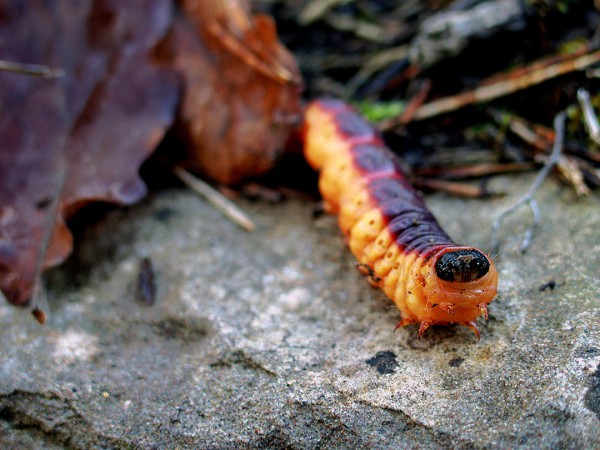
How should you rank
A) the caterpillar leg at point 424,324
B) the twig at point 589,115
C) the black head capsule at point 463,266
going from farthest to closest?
1. the twig at point 589,115
2. the caterpillar leg at point 424,324
3. the black head capsule at point 463,266

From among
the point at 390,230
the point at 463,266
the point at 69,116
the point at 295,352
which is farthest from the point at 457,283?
the point at 69,116

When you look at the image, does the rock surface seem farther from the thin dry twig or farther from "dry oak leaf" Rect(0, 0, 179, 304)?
the thin dry twig

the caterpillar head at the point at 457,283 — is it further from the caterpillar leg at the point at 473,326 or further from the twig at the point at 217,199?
the twig at the point at 217,199

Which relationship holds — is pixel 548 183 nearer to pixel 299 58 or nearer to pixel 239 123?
pixel 239 123

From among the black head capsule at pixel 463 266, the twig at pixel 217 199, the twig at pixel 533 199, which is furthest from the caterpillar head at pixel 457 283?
the twig at pixel 217 199

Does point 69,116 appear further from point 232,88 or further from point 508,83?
point 508,83

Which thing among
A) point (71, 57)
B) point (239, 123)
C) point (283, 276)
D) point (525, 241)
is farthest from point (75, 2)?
point (525, 241)
